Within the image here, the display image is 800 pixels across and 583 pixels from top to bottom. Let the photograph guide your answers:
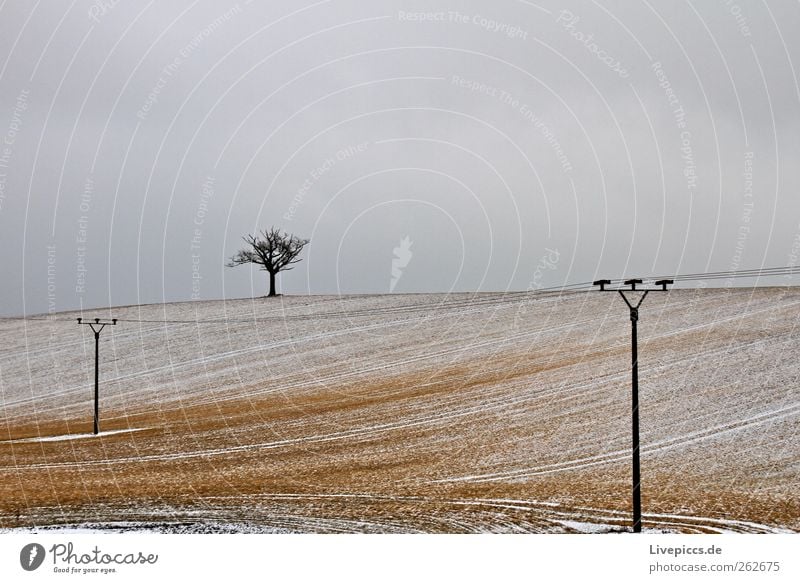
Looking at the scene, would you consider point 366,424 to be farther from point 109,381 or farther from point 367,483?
point 109,381

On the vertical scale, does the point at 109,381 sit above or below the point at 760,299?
below

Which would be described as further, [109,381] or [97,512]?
[109,381]

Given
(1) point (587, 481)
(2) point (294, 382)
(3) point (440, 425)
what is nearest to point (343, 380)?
(2) point (294, 382)

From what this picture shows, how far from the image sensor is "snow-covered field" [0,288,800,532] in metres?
24.4

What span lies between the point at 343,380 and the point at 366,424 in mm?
11848

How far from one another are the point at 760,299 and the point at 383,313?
91.4 ft

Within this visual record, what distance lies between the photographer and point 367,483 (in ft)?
94.6

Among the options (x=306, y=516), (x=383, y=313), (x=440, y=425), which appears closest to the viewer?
(x=306, y=516)

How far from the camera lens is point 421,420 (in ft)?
126

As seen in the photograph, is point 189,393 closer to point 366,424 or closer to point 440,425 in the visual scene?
point 366,424

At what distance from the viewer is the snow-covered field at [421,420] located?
24.4 m
